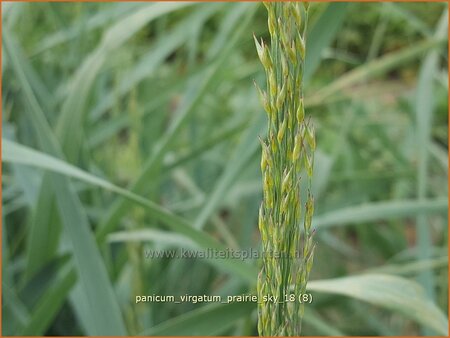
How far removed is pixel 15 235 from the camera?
44.9 inches

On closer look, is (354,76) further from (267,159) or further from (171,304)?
(267,159)

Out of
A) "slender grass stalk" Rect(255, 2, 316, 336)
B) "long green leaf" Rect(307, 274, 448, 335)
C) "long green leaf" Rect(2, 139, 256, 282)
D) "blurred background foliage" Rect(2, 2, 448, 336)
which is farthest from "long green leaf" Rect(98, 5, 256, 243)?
"slender grass stalk" Rect(255, 2, 316, 336)

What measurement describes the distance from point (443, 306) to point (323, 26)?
50 cm

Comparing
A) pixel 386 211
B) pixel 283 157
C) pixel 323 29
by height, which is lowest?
pixel 283 157

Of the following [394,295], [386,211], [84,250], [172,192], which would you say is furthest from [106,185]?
[172,192]

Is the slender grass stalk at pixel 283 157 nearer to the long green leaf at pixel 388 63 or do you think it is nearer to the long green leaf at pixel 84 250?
the long green leaf at pixel 84 250

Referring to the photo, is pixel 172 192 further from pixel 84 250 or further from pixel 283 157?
pixel 283 157

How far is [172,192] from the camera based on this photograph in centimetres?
121

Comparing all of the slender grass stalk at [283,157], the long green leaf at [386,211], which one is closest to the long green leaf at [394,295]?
the long green leaf at [386,211]

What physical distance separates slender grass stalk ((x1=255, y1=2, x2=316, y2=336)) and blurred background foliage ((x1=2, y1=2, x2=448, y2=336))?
285 millimetres

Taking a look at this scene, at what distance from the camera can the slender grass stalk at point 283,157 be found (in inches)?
10.8

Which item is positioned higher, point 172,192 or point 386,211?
point 172,192

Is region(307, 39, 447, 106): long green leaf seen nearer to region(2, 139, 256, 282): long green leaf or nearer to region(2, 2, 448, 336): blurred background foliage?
region(2, 2, 448, 336): blurred background foliage

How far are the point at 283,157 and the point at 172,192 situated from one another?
0.94m
